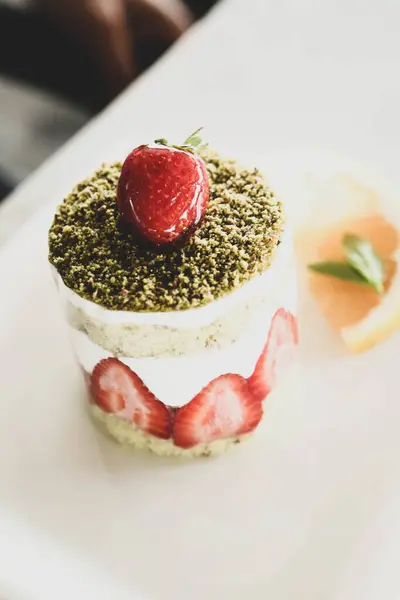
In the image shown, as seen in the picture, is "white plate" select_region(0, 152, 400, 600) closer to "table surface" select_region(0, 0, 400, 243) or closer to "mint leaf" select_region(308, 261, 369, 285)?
"mint leaf" select_region(308, 261, 369, 285)

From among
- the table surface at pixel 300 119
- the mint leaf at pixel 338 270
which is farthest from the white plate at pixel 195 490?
the mint leaf at pixel 338 270

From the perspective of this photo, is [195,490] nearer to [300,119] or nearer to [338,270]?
[338,270]

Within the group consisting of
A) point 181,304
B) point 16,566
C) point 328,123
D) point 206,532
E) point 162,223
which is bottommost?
point 206,532

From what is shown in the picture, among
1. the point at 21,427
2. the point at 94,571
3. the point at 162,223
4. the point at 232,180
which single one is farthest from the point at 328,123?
the point at 94,571

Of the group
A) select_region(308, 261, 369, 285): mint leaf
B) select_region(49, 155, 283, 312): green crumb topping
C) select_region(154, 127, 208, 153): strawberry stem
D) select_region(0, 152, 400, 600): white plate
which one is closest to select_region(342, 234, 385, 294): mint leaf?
select_region(308, 261, 369, 285): mint leaf

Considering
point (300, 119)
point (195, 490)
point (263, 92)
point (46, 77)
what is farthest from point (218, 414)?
point (46, 77)

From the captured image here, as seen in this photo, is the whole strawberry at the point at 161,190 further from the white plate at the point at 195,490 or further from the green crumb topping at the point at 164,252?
the white plate at the point at 195,490

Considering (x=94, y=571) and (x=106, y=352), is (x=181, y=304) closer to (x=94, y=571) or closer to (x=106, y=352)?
(x=106, y=352)
